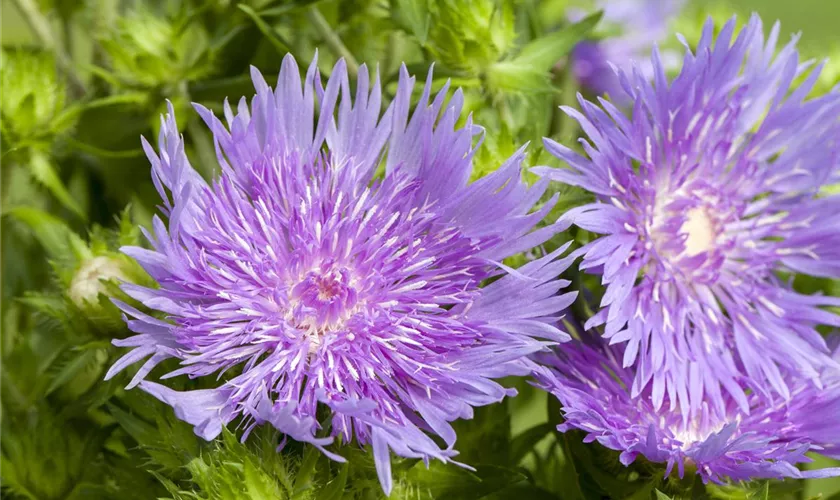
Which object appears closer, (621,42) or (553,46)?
(553,46)

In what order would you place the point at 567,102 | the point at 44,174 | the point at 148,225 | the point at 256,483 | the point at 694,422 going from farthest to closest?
the point at 567,102 < the point at 148,225 < the point at 44,174 < the point at 694,422 < the point at 256,483

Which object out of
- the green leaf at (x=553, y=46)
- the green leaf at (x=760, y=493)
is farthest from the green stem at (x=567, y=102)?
the green leaf at (x=760, y=493)

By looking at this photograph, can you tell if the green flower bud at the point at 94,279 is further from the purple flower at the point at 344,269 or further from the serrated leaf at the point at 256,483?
the serrated leaf at the point at 256,483

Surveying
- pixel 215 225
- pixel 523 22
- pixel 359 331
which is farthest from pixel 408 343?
pixel 523 22

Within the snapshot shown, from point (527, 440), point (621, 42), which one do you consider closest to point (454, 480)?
point (527, 440)

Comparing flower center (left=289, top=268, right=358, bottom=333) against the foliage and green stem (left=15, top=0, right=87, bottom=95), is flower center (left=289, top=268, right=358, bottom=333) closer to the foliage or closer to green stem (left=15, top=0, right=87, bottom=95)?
the foliage

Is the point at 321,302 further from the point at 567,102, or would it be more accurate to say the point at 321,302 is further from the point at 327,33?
the point at 567,102
